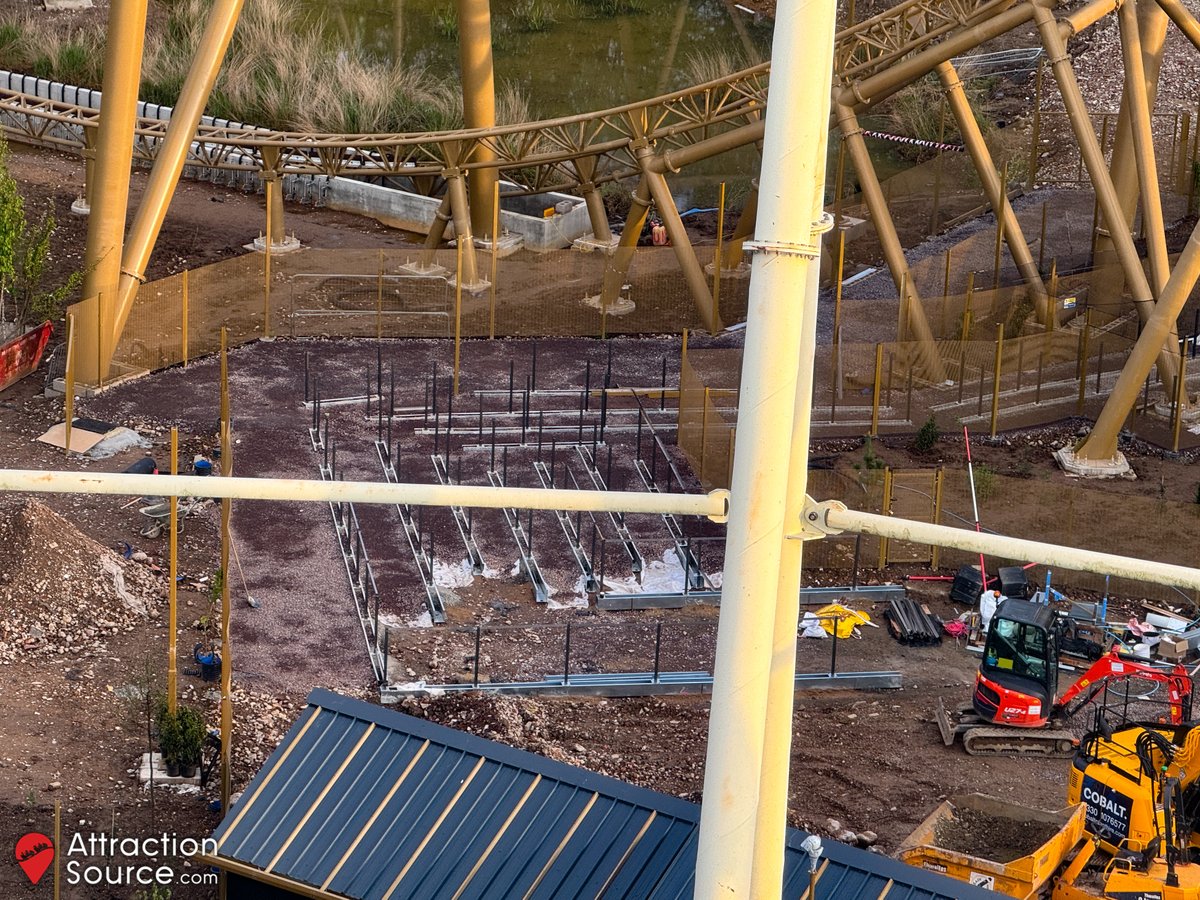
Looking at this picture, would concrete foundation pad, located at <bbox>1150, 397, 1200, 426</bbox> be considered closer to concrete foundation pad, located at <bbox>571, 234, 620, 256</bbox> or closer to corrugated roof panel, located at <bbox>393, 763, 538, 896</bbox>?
concrete foundation pad, located at <bbox>571, 234, 620, 256</bbox>

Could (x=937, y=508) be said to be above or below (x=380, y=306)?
below

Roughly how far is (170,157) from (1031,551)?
20.4 meters

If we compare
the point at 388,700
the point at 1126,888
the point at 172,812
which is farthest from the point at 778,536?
the point at 388,700

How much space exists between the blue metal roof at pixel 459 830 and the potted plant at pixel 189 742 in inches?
120

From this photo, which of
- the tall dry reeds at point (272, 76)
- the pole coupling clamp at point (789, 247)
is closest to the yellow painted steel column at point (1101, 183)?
the tall dry reeds at point (272, 76)

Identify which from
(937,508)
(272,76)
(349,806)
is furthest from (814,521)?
(272,76)

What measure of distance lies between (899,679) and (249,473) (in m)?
8.80

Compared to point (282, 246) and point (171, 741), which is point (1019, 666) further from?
point (282, 246)

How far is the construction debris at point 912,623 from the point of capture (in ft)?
67.3

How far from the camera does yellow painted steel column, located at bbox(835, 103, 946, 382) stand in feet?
86.0

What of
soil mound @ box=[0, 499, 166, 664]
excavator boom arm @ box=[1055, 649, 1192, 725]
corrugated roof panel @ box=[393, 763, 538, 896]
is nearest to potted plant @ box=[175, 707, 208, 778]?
soil mound @ box=[0, 499, 166, 664]

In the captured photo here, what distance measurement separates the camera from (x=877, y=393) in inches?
993

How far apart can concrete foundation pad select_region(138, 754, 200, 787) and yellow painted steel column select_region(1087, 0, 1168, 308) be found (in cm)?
1634

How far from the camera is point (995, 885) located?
1504 cm
